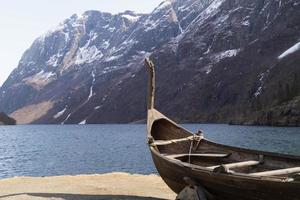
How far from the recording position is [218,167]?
1739cm

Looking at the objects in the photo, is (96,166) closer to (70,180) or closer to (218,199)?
(70,180)

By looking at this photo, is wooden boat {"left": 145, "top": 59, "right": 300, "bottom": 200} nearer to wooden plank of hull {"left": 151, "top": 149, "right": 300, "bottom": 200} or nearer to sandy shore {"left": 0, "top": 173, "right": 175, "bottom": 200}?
wooden plank of hull {"left": 151, "top": 149, "right": 300, "bottom": 200}

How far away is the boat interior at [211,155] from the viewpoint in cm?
1936

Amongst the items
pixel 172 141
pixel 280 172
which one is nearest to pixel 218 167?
pixel 280 172

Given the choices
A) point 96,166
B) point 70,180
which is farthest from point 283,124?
point 70,180

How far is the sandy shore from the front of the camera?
2284 centimetres

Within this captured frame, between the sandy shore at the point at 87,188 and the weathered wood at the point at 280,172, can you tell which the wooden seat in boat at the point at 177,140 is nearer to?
the sandy shore at the point at 87,188

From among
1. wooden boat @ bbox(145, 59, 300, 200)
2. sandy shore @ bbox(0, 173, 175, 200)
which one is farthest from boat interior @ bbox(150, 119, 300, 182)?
sandy shore @ bbox(0, 173, 175, 200)

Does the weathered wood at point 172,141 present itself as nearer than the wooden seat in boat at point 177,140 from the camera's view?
Yes

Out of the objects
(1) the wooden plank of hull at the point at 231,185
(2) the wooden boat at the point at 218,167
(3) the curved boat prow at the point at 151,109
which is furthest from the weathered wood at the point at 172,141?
(1) the wooden plank of hull at the point at 231,185

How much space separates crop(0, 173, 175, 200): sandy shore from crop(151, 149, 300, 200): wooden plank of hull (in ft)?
10.2

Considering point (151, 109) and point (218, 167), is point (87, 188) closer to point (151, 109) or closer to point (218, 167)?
point (151, 109)

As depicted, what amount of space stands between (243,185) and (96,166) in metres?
55.7

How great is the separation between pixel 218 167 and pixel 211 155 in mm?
5599
